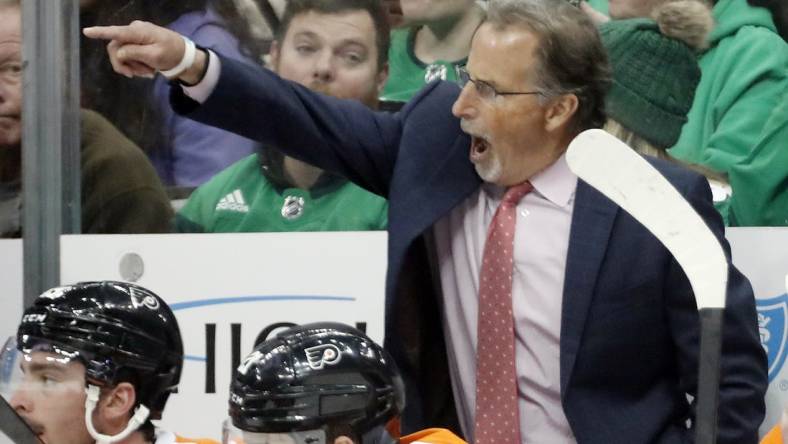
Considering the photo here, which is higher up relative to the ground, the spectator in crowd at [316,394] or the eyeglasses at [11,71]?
the eyeglasses at [11,71]

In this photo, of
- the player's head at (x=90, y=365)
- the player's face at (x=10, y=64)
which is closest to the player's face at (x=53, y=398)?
the player's head at (x=90, y=365)

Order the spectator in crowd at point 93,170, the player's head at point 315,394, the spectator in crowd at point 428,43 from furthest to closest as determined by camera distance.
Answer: the spectator in crowd at point 93,170, the spectator in crowd at point 428,43, the player's head at point 315,394

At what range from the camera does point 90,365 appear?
99.3 inches

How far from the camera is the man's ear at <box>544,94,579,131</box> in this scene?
276cm

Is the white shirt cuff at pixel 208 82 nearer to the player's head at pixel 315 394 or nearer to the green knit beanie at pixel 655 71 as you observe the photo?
the player's head at pixel 315 394

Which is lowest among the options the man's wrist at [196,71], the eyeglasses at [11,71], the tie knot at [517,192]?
the tie knot at [517,192]

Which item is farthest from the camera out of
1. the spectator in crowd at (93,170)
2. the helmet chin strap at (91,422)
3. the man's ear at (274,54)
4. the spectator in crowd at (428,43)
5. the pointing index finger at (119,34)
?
the spectator in crowd at (93,170)

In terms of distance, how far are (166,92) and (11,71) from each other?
38 centimetres

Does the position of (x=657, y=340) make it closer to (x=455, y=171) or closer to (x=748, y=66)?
(x=455, y=171)

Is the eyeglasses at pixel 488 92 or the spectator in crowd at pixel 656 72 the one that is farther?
the spectator in crowd at pixel 656 72

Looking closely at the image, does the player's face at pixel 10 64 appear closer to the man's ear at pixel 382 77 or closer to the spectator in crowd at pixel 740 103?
the man's ear at pixel 382 77

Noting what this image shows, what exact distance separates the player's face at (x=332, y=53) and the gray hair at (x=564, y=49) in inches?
25.2

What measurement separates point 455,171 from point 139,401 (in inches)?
28.4

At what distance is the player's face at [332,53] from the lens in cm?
340
